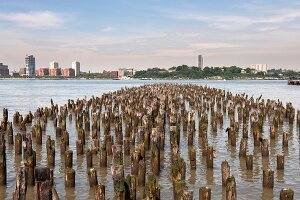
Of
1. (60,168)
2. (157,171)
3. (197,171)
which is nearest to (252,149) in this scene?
(197,171)

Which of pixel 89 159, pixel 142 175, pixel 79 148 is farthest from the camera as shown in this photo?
pixel 79 148

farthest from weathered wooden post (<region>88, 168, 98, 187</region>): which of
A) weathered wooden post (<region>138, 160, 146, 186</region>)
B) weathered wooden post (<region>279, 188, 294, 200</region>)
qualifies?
weathered wooden post (<region>279, 188, 294, 200</region>)

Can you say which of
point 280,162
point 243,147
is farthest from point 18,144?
point 280,162

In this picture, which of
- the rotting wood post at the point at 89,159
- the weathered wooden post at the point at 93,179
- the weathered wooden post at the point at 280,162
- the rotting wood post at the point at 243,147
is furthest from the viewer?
the rotting wood post at the point at 243,147

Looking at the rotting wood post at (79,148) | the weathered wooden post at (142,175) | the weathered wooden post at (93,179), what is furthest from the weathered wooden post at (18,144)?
the weathered wooden post at (142,175)

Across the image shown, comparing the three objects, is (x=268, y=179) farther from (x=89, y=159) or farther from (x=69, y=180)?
(x=89, y=159)

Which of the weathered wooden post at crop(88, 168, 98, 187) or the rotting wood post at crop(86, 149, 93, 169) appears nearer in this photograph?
the weathered wooden post at crop(88, 168, 98, 187)

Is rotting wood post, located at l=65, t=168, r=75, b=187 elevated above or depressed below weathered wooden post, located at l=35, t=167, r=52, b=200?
below

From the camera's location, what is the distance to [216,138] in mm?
25641

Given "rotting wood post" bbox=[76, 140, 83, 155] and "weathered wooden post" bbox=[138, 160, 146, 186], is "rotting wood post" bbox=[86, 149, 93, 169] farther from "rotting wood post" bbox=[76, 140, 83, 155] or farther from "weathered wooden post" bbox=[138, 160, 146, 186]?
"weathered wooden post" bbox=[138, 160, 146, 186]

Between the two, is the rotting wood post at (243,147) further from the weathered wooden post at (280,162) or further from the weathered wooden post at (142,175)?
the weathered wooden post at (142,175)

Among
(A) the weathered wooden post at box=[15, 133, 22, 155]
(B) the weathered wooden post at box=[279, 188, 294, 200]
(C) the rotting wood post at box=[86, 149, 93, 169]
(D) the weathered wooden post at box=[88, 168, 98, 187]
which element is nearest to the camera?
(B) the weathered wooden post at box=[279, 188, 294, 200]

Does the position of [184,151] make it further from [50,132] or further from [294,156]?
[50,132]

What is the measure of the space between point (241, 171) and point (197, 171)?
1689 mm
